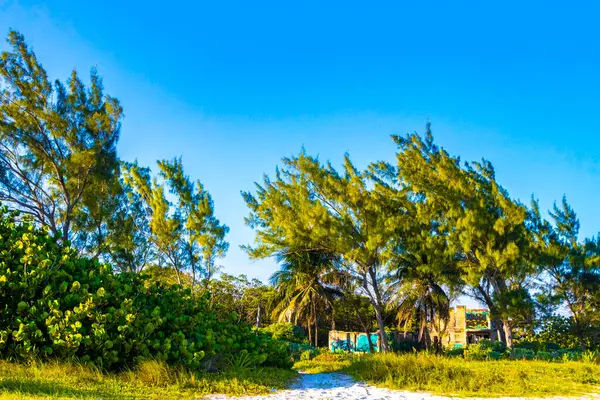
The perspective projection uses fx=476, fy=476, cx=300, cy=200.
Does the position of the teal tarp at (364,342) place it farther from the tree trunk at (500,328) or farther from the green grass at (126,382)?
the green grass at (126,382)

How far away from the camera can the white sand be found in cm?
718

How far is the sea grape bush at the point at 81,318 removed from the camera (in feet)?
25.7

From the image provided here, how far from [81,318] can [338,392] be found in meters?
4.40

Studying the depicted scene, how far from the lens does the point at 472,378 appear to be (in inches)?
334

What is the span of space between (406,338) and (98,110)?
16.4m

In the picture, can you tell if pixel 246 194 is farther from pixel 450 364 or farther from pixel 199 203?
pixel 450 364

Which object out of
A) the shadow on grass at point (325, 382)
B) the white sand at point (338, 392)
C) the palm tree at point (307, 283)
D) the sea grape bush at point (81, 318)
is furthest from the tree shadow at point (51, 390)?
the palm tree at point (307, 283)

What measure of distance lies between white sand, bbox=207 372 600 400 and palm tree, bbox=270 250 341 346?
14366 mm

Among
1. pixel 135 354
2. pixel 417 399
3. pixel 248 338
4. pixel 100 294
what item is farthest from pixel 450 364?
pixel 100 294

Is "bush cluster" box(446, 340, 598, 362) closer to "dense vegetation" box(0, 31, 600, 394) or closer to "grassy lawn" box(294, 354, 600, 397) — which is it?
"dense vegetation" box(0, 31, 600, 394)

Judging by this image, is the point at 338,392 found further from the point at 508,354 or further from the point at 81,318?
the point at 508,354

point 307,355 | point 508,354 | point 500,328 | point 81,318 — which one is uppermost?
point 81,318

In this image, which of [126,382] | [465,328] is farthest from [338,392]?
[465,328]

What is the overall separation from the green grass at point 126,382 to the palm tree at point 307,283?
49.7ft
